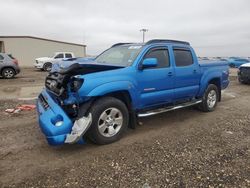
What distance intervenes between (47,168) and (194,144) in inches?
101

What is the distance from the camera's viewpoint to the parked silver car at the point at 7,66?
1369 centimetres

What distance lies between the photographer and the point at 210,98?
20.8ft

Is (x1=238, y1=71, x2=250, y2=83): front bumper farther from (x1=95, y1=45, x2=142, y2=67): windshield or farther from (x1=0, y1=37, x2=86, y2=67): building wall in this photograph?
(x1=0, y1=37, x2=86, y2=67): building wall

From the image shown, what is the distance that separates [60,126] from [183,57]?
342 centimetres

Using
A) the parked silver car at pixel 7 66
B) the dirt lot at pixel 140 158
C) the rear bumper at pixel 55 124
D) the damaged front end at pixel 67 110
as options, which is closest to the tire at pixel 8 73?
the parked silver car at pixel 7 66

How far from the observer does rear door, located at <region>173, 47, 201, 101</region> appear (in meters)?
5.18

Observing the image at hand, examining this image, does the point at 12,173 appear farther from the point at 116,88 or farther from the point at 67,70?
the point at 116,88

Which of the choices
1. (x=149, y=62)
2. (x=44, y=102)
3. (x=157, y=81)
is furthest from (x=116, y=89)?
(x=44, y=102)

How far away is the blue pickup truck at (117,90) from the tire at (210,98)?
37 centimetres

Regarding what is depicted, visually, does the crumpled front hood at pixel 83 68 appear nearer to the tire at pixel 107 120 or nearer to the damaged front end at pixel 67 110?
the damaged front end at pixel 67 110

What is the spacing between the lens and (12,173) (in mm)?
3137

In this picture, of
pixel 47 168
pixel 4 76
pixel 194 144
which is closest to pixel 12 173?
pixel 47 168

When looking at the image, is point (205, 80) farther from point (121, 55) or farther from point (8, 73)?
point (8, 73)

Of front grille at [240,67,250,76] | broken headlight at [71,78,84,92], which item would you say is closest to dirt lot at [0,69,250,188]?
broken headlight at [71,78,84,92]
